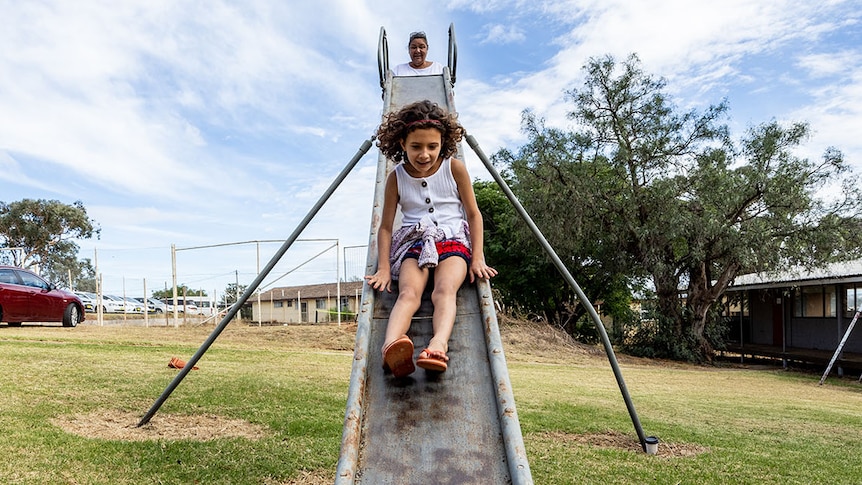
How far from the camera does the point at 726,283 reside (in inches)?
822

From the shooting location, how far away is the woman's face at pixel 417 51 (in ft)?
23.7

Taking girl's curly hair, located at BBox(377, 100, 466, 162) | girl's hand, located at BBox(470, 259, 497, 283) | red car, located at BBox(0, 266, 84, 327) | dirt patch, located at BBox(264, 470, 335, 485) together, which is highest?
girl's curly hair, located at BBox(377, 100, 466, 162)

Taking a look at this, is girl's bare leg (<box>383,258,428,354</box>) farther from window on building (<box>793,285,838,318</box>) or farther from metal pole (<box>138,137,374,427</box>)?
window on building (<box>793,285,838,318</box>)

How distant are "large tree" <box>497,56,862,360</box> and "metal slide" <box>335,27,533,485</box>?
16788mm

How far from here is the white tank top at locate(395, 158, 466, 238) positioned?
4.09 metres

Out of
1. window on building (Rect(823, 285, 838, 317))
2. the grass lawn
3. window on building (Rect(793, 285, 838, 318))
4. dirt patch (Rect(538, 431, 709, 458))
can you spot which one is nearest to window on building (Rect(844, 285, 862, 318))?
window on building (Rect(793, 285, 838, 318))

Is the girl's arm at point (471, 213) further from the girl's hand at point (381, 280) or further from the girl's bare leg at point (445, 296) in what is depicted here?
the girl's hand at point (381, 280)

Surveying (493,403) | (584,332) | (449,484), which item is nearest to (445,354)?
(493,403)

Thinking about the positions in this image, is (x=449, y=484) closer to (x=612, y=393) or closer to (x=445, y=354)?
(x=445, y=354)

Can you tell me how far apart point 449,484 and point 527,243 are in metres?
20.3

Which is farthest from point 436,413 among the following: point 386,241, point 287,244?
point 287,244

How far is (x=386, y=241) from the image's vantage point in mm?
4051

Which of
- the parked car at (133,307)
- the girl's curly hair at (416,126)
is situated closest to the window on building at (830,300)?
the girl's curly hair at (416,126)

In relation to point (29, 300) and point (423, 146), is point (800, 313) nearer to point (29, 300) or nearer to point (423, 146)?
point (423, 146)
